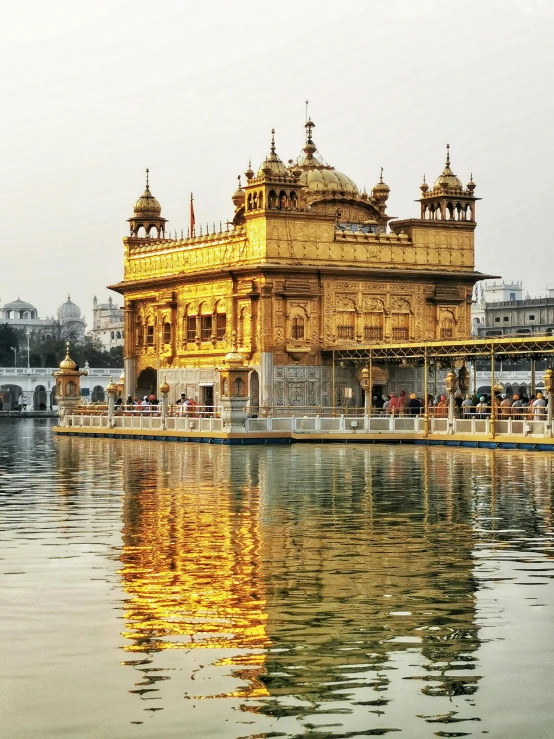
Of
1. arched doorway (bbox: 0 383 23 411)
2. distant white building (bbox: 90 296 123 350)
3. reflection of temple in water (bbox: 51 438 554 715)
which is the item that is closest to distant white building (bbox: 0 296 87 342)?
distant white building (bbox: 90 296 123 350)

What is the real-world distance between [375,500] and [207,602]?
9.64m

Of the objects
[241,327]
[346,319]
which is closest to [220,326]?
[241,327]

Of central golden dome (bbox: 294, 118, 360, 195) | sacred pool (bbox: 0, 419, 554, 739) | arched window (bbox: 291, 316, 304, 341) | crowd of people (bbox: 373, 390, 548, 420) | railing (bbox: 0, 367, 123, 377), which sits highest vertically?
central golden dome (bbox: 294, 118, 360, 195)

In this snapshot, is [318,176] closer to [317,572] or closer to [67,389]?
[67,389]

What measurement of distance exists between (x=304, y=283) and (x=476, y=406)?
9608 millimetres

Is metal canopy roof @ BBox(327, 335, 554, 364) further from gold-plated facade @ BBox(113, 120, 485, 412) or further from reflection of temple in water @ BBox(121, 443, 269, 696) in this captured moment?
reflection of temple in water @ BBox(121, 443, 269, 696)

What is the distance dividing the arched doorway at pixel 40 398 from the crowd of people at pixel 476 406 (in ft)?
263

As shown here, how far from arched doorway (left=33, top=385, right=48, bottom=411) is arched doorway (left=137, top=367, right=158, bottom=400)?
68577 mm

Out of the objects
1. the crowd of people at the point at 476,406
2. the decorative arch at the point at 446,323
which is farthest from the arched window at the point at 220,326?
the decorative arch at the point at 446,323

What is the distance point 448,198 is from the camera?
50031 mm

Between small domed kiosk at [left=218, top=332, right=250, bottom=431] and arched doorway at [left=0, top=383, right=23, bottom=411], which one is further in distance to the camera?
arched doorway at [left=0, top=383, right=23, bottom=411]

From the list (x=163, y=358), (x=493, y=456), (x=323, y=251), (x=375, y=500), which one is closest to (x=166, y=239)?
(x=163, y=358)

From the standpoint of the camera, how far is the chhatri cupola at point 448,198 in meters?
50.0

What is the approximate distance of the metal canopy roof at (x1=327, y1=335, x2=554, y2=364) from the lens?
1457 inches
